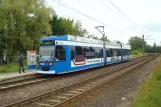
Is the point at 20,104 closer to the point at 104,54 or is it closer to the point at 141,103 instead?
the point at 141,103

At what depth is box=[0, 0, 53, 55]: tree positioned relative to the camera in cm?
3728

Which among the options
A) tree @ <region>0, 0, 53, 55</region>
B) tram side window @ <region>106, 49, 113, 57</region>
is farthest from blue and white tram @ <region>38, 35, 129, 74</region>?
tree @ <region>0, 0, 53, 55</region>

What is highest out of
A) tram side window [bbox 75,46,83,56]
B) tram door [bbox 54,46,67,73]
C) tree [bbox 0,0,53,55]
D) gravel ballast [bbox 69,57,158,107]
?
tree [bbox 0,0,53,55]

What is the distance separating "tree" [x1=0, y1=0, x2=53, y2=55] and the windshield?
19084 mm

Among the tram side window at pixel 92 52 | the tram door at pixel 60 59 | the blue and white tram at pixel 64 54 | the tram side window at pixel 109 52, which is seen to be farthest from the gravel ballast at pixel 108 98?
the tram side window at pixel 109 52

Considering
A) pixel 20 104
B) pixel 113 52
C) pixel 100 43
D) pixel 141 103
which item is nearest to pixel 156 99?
pixel 141 103

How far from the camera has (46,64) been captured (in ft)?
60.6

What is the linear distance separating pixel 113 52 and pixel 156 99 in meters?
23.9

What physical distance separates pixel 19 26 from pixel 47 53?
20853 millimetres

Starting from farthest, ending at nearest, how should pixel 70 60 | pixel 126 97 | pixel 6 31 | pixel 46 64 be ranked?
pixel 6 31 < pixel 70 60 < pixel 46 64 < pixel 126 97

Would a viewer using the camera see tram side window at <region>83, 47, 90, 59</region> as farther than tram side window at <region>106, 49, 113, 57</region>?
No

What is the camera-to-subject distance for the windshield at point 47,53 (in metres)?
18.5

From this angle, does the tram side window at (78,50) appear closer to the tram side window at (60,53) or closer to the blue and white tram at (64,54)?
the blue and white tram at (64,54)

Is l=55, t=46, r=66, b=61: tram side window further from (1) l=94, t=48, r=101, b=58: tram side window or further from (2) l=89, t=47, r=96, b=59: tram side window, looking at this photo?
(1) l=94, t=48, r=101, b=58: tram side window
